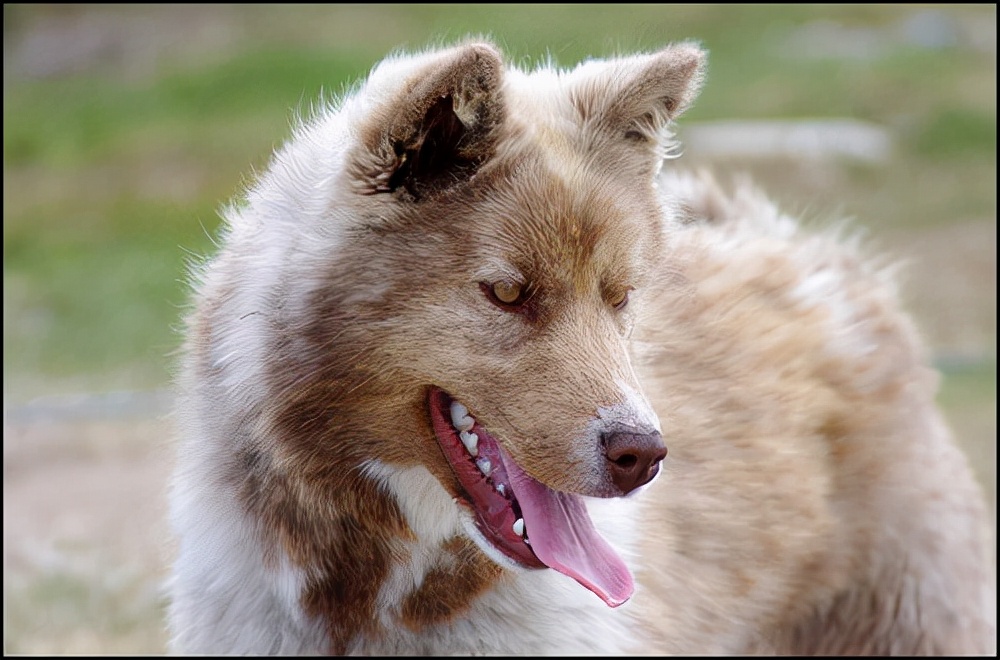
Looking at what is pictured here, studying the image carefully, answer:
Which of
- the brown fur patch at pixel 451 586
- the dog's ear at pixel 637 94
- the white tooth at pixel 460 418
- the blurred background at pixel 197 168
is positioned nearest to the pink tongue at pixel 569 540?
the white tooth at pixel 460 418

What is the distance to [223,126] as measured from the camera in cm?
1845

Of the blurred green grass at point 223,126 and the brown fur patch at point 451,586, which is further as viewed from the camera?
the blurred green grass at point 223,126

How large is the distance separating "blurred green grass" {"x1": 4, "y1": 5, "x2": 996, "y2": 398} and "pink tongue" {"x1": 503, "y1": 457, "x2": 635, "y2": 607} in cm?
789

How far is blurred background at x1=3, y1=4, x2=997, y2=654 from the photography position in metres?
6.32

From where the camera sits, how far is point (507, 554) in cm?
300

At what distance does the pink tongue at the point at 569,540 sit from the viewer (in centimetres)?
299

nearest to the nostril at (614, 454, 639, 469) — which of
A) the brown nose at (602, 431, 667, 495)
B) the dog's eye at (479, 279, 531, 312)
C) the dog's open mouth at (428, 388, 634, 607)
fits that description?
the brown nose at (602, 431, 667, 495)

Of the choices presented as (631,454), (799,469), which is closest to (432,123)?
(631,454)

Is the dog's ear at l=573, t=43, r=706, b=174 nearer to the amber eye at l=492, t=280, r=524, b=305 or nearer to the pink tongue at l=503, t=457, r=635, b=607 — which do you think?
the amber eye at l=492, t=280, r=524, b=305

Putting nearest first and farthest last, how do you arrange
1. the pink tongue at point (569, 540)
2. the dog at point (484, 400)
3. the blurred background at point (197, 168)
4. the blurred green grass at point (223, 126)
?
the dog at point (484, 400) → the pink tongue at point (569, 540) → the blurred background at point (197, 168) → the blurred green grass at point (223, 126)

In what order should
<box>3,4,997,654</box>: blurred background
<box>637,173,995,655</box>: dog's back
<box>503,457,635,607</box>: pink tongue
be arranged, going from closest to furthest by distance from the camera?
<box>503,457,635,607</box>: pink tongue, <box>637,173,995,655</box>: dog's back, <box>3,4,997,654</box>: blurred background

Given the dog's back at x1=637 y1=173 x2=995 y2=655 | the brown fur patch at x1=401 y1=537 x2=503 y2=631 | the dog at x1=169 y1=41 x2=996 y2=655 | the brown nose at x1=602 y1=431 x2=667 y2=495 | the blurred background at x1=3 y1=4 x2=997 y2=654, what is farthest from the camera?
the blurred background at x1=3 y1=4 x2=997 y2=654

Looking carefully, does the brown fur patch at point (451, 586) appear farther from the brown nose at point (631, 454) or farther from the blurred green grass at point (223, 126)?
the blurred green grass at point (223, 126)

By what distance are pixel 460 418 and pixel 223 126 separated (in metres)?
16.2
